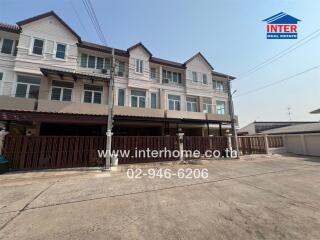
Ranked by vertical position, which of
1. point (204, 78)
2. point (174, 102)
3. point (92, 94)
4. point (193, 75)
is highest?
point (193, 75)

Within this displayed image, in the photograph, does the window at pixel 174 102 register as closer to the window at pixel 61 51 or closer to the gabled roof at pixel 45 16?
the gabled roof at pixel 45 16

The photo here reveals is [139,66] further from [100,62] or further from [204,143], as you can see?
[204,143]

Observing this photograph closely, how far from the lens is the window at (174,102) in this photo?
1736cm

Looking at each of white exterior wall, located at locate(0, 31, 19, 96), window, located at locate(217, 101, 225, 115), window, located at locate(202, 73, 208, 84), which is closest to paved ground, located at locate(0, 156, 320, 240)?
white exterior wall, located at locate(0, 31, 19, 96)

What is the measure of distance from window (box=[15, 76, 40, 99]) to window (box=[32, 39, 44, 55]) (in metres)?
2.15

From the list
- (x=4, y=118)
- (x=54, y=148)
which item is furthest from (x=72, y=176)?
(x=4, y=118)

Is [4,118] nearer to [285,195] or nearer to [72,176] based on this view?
[72,176]

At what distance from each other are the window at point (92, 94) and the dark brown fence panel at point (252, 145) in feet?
50.2

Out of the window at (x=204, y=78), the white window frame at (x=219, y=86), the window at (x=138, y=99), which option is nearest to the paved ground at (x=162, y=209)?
the window at (x=138, y=99)

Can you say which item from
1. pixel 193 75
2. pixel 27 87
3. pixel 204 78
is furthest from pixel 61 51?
pixel 204 78

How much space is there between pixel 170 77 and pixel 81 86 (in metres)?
9.78

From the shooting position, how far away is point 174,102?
57.6ft

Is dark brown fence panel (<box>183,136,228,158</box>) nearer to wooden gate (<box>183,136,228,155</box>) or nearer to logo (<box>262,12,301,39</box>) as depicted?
wooden gate (<box>183,136,228,155</box>)

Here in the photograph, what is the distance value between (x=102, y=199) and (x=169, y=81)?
593 inches
